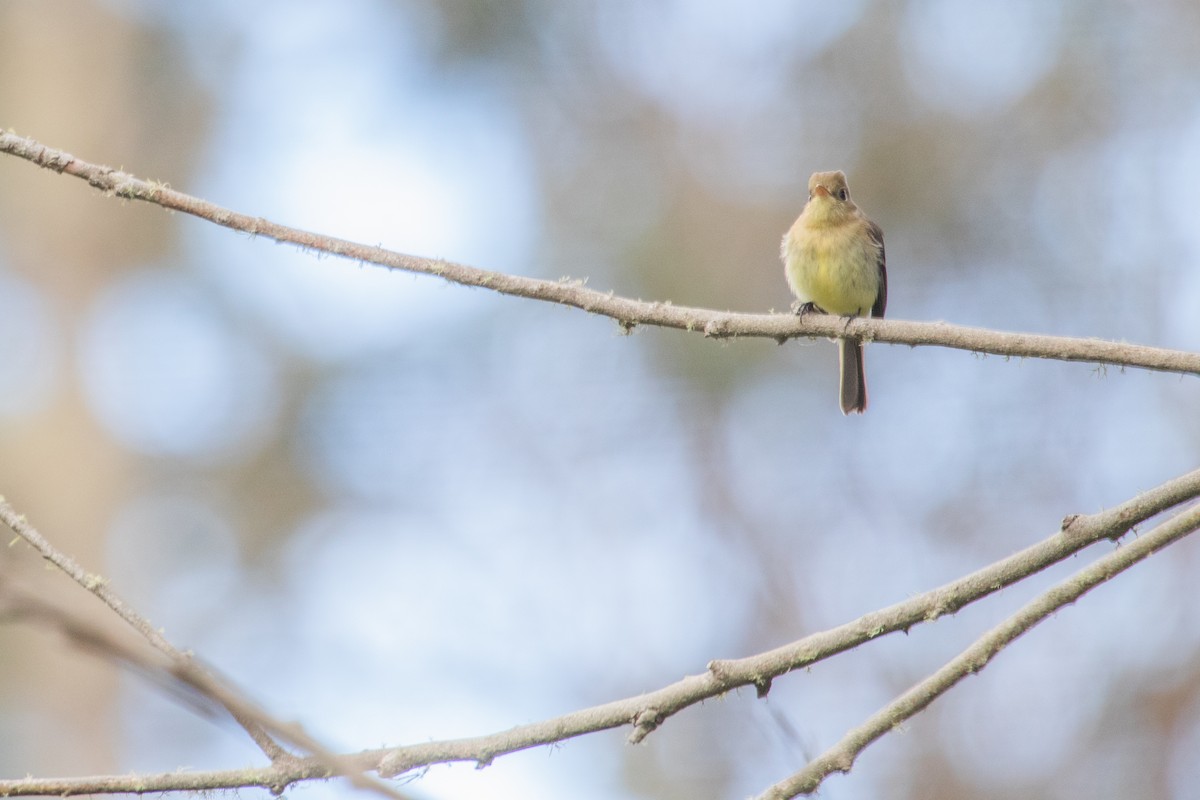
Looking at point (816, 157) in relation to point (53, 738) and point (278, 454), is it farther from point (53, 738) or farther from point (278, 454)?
point (53, 738)

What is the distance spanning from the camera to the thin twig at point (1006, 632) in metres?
1.80

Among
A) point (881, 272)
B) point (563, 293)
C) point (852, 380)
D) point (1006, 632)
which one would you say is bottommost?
point (1006, 632)

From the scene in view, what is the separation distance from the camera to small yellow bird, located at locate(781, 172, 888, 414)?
462 centimetres

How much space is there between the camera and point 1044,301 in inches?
451

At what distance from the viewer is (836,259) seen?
4.61 metres

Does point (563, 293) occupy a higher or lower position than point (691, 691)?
higher

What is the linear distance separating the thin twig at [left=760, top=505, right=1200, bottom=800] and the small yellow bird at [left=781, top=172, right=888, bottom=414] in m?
2.70

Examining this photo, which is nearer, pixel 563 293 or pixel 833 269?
pixel 563 293

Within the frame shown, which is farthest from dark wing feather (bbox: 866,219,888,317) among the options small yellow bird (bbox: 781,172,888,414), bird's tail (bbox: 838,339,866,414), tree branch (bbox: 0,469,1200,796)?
tree branch (bbox: 0,469,1200,796)

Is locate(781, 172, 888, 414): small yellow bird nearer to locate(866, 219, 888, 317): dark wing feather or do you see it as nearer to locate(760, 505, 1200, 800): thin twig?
locate(866, 219, 888, 317): dark wing feather

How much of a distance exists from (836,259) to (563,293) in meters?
2.60

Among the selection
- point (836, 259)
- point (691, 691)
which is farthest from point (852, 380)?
point (691, 691)

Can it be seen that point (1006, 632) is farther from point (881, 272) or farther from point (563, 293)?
point (881, 272)

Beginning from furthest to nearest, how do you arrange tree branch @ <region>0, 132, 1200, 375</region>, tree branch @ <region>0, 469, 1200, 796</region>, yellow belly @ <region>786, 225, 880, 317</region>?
1. yellow belly @ <region>786, 225, 880, 317</region>
2. tree branch @ <region>0, 132, 1200, 375</region>
3. tree branch @ <region>0, 469, 1200, 796</region>
